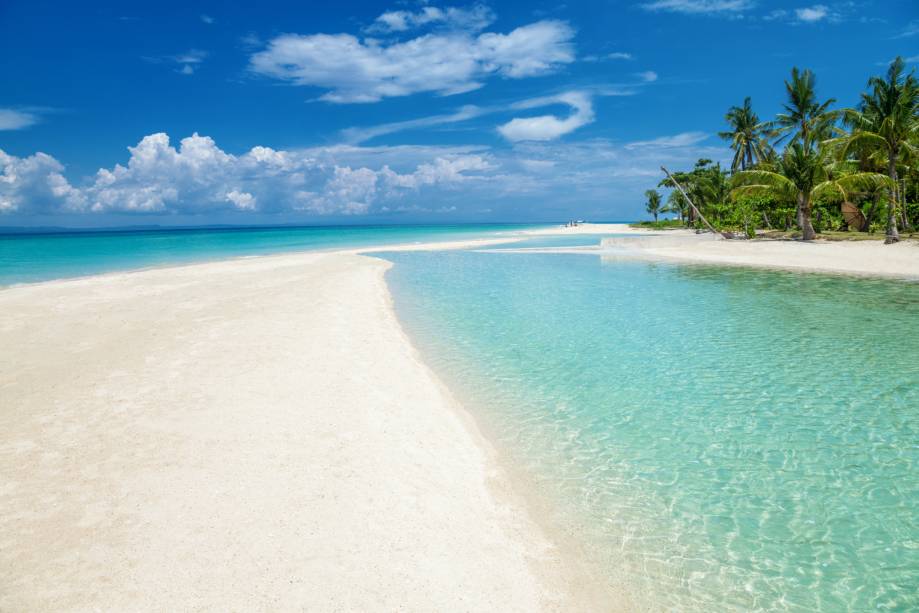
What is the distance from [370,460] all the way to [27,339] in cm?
1121

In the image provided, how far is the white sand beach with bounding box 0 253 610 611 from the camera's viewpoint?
149 inches

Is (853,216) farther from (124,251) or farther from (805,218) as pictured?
(124,251)

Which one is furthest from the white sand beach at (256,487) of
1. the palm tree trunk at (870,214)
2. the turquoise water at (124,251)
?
the palm tree trunk at (870,214)

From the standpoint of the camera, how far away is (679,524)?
4820 millimetres

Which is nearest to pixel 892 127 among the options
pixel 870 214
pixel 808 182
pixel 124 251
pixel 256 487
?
pixel 808 182

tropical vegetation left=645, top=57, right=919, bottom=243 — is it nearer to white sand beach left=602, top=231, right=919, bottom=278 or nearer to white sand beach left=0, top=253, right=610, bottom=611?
white sand beach left=602, top=231, right=919, bottom=278

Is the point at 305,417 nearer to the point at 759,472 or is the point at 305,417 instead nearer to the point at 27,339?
the point at 759,472

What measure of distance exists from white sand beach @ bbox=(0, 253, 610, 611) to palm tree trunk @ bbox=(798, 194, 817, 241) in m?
36.1

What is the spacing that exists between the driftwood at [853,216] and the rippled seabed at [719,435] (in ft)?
104

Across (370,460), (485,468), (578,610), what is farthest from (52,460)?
(578,610)

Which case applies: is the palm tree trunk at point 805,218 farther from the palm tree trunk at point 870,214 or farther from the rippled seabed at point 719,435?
the rippled seabed at point 719,435

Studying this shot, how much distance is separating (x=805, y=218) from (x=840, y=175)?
4802mm

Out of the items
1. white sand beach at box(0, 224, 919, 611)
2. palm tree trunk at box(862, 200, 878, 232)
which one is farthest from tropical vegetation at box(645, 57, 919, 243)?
white sand beach at box(0, 224, 919, 611)

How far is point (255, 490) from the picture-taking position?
200 inches
